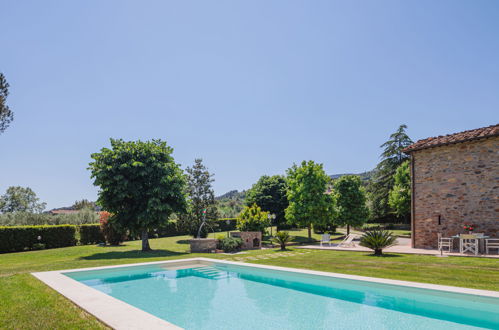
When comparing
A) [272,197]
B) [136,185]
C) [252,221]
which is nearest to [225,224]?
[272,197]

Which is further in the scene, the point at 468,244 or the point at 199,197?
the point at 199,197

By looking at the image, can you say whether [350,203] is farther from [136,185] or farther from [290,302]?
[290,302]

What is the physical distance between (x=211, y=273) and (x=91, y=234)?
61.8ft

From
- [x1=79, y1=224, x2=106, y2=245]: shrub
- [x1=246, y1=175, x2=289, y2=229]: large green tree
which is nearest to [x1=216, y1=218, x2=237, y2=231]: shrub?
[x1=246, y1=175, x2=289, y2=229]: large green tree

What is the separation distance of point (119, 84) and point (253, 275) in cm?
1467

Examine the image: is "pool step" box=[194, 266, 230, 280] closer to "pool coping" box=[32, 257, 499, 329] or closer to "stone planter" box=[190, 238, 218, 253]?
"pool coping" box=[32, 257, 499, 329]

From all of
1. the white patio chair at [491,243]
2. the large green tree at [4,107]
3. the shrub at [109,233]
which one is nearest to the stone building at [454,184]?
the white patio chair at [491,243]

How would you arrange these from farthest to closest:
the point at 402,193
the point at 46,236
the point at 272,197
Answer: the point at 402,193 < the point at 272,197 < the point at 46,236

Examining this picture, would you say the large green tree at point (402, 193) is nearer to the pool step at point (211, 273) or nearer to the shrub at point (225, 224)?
the shrub at point (225, 224)

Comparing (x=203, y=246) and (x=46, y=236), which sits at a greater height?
(x=203, y=246)

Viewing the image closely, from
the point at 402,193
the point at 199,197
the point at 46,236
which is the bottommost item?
the point at 46,236

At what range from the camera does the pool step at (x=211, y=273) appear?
12248mm

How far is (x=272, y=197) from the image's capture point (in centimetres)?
3341

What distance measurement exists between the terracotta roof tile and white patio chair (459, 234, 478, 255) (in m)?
4.96
